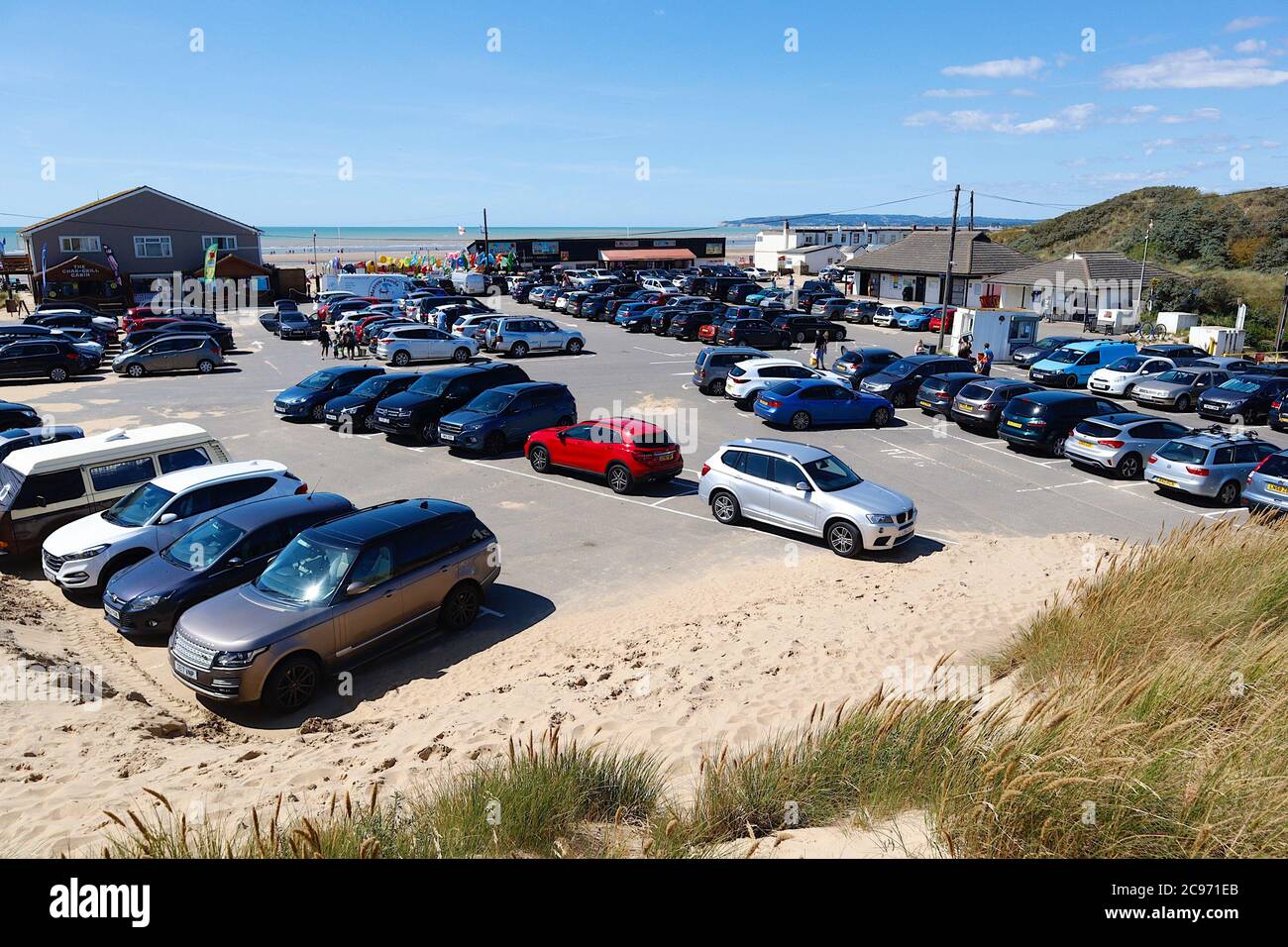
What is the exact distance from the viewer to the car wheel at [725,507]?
1630 cm

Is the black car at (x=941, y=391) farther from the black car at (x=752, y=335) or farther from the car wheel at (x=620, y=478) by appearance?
the black car at (x=752, y=335)

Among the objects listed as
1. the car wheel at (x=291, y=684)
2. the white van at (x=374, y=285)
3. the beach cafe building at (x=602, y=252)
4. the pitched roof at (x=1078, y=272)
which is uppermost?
the beach cafe building at (x=602, y=252)

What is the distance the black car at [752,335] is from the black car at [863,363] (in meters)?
9.05

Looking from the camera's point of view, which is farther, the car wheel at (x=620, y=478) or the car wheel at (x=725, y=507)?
the car wheel at (x=620, y=478)

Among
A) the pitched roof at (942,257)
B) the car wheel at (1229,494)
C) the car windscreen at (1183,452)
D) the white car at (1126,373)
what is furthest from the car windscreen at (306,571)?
the pitched roof at (942,257)

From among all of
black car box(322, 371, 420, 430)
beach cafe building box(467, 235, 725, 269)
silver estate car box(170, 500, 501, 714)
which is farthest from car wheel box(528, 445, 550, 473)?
beach cafe building box(467, 235, 725, 269)

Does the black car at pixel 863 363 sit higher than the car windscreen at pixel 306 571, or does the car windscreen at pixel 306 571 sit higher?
the black car at pixel 863 363

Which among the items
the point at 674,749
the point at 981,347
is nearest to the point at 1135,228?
the point at 981,347

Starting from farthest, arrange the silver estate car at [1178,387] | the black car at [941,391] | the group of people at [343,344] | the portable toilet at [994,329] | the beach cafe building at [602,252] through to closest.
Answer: the beach cafe building at [602,252]
the portable toilet at [994,329]
the group of people at [343,344]
the silver estate car at [1178,387]
the black car at [941,391]

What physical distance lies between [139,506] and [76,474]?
175 centimetres

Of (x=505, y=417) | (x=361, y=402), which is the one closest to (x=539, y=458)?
(x=505, y=417)

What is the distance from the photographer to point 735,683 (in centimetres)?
918
